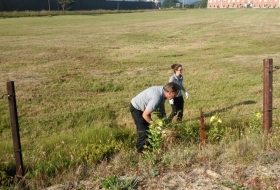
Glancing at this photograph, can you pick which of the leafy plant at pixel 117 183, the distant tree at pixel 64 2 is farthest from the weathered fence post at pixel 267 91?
the distant tree at pixel 64 2

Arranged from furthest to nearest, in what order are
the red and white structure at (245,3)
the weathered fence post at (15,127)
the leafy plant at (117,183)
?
the red and white structure at (245,3) → the weathered fence post at (15,127) → the leafy plant at (117,183)

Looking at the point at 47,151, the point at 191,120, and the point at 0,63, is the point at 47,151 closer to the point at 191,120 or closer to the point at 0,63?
the point at 191,120

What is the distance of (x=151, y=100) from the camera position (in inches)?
220

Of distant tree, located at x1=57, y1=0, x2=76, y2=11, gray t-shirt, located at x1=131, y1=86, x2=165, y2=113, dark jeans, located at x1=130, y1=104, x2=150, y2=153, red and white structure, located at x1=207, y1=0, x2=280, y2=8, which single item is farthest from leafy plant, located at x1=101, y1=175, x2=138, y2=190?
red and white structure, located at x1=207, y1=0, x2=280, y2=8

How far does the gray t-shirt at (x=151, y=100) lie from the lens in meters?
5.51

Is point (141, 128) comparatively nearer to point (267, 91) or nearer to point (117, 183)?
point (117, 183)

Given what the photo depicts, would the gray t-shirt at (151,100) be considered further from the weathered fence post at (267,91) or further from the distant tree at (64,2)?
the distant tree at (64,2)

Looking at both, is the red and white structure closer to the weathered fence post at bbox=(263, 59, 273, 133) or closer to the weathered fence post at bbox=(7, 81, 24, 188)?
the weathered fence post at bbox=(263, 59, 273, 133)

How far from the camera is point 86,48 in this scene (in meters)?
22.0

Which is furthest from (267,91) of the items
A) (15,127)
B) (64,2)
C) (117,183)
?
(64,2)

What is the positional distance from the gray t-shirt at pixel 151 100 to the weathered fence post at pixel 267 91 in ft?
5.12

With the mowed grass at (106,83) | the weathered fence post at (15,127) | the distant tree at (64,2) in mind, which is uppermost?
the distant tree at (64,2)

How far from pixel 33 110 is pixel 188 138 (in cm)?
460

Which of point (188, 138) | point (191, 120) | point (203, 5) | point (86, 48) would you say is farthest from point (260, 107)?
point (203, 5)
